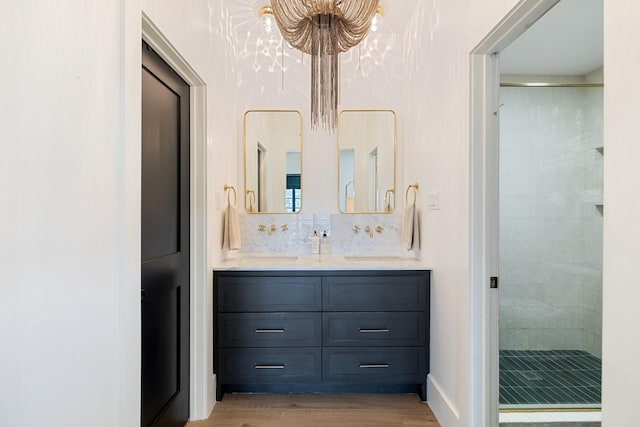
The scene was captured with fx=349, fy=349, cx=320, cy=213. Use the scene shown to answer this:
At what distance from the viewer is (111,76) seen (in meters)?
1.08

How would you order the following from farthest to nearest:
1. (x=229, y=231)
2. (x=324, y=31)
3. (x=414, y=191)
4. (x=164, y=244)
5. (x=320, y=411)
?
1. (x=414, y=191)
2. (x=229, y=231)
3. (x=320, y=411)
4. (x=164, y=244)
5. (x=324, y=31)

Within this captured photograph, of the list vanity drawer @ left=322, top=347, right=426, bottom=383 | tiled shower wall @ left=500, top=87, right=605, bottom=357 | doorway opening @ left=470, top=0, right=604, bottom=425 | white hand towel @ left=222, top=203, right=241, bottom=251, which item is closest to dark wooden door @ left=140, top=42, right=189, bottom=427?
white hand towel @ left=222, top=203, right=241, bottom=251

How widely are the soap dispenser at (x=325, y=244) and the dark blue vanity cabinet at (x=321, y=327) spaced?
573 mm

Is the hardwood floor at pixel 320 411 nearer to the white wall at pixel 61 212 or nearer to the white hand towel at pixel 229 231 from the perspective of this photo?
the white hand towel at pixel 229 231

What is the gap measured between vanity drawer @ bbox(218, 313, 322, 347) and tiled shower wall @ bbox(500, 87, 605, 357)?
1.72 metres

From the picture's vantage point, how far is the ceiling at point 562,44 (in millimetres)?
2117

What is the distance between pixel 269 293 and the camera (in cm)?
226

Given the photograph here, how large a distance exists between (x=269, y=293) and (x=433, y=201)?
1.20 metres

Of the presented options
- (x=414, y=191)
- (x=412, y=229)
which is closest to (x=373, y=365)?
(x=412, y=229)

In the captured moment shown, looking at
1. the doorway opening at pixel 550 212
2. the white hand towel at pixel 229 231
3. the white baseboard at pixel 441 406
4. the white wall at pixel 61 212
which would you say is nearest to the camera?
the white wall at pixel 61 212

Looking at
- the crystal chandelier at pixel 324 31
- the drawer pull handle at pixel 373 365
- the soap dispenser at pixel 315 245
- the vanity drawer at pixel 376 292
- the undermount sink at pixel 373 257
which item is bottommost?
the drawer pull handle at pixel 373 365

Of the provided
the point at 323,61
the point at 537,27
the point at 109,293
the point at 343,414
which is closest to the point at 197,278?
the point at 109,293

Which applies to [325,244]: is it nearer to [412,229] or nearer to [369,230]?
[369,230]

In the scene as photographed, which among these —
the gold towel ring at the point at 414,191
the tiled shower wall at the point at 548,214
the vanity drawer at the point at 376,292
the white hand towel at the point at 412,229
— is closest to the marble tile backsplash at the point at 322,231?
the gold towel ring at the point at 414,191
